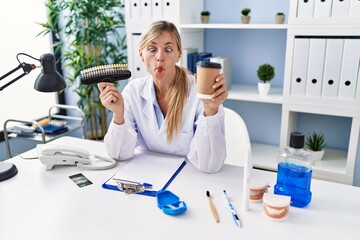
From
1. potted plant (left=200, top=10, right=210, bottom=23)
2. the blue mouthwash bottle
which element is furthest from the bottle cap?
potted plant (left=200, top=10, right=210, bottom=23)

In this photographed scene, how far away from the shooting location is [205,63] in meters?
1.04

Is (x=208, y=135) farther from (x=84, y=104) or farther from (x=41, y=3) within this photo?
(x=41, y=3)

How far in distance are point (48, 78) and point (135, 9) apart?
1.49 m

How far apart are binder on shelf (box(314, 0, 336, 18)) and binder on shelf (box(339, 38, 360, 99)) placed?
0.20 meters

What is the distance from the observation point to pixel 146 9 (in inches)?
96.8

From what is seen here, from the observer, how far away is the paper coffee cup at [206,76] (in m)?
1.04

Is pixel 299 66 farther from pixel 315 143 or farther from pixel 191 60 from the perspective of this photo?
pixel 191 60

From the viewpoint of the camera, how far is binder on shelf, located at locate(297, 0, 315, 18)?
1.97 metres

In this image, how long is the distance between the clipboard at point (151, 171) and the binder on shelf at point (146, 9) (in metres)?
1.37

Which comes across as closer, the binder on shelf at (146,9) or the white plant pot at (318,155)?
the white plant pot at (318,155)

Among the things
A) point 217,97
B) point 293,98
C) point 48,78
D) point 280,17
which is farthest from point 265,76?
point 48,78

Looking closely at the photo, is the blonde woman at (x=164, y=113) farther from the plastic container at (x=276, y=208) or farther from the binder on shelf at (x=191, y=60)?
the binder on shelf at (x=191, y=60)

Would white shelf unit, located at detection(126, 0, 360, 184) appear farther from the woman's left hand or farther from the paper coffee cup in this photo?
the paper coffee cup

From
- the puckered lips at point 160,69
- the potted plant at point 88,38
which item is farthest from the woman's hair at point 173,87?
the potted plant at point 88,38
